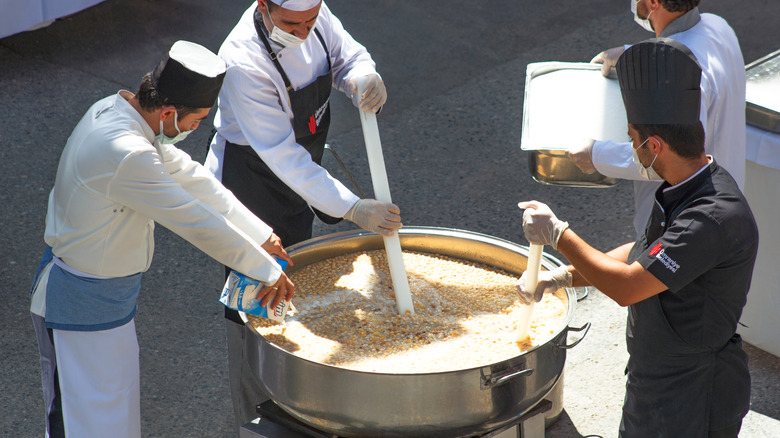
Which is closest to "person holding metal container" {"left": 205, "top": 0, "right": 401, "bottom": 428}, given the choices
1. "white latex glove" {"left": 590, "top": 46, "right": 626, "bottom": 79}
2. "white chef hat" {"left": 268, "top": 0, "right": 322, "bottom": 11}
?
"white chef hat" {"left": 268, "top": 0, "right": 322, "bottom": 11}

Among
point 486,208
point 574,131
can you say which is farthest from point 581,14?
point 574,131

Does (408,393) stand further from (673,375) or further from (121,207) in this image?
(121,207)

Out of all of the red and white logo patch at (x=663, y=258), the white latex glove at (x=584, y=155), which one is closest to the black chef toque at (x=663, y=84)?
the red and white logo patch at (x=663, y=258)

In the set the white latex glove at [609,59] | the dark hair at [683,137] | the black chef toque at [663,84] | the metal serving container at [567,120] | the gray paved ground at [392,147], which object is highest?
the black chef toque at [663,84]

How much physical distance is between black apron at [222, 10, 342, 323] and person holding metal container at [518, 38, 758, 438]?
37.6 inches

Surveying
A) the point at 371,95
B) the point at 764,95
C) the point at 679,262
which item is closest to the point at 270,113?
the point at 371,95

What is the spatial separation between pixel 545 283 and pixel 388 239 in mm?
562

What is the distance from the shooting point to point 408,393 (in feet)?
6.72

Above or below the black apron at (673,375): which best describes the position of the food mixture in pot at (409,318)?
below

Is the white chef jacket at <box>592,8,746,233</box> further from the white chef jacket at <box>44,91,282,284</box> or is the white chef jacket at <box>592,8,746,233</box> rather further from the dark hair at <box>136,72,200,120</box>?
the dark hair at <box>136,72,200,120</box>

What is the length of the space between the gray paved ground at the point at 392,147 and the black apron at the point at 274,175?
101 cm

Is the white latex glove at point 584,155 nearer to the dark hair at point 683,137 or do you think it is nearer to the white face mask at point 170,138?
the dark hair at point 683,137

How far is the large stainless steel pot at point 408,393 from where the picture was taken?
2.05m

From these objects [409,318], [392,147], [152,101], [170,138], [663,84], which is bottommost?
[392,147]
